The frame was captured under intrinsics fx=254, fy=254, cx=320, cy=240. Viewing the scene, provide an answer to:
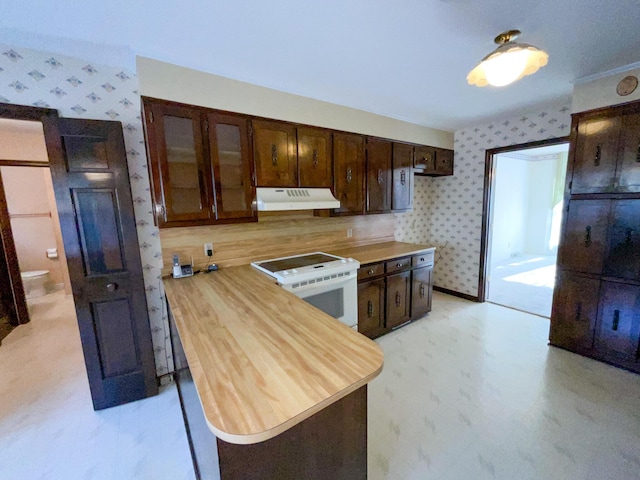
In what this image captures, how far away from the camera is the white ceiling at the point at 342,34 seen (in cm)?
138

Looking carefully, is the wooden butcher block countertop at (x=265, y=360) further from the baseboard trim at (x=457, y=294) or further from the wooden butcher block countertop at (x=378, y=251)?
the baseboard trim at (x=457, y=294)

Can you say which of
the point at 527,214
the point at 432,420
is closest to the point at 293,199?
the point at 432,420

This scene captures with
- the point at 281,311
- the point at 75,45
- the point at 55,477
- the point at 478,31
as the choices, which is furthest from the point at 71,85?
the point at 478,31

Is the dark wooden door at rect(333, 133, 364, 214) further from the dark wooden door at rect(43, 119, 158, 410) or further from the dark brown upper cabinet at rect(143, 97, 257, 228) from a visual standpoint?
the dark wooden door at rect(43, 119, 158, 410)

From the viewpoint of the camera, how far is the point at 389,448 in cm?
160

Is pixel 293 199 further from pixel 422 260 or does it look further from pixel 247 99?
pixel 422 260

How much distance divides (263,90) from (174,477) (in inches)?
112

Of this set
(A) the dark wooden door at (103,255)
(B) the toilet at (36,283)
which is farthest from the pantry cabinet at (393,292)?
(B) the toilet at (36,283)

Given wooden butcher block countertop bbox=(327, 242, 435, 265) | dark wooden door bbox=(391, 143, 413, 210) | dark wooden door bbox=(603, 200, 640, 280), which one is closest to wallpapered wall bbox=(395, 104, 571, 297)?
dark wooden door bbox=(391, 143, 413, 210)

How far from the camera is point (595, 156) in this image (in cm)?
228

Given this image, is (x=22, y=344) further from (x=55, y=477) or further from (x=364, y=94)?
(x=364, y=94)

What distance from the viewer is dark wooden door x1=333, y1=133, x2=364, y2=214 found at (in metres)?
2.70

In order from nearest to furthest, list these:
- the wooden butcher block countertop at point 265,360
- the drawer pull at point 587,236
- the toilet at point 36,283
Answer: the wooden butcher block countertop at point 265,360
the drawer pull at point 587,236
the toilet at point 36,283

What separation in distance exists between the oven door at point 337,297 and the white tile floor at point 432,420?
0.62 m
